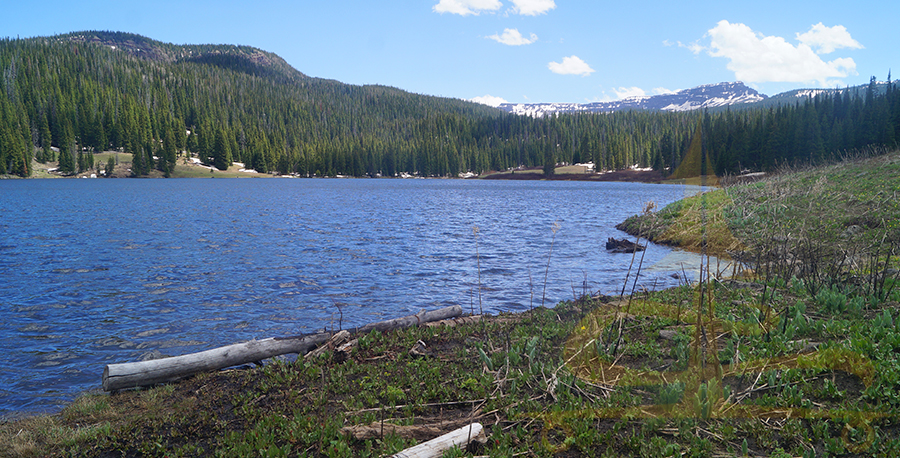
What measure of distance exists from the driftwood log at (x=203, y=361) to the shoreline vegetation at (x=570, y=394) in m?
0.20

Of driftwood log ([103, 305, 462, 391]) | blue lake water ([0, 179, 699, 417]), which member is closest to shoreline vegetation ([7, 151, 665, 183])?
blue lake water ([0, 179, 699, 417])

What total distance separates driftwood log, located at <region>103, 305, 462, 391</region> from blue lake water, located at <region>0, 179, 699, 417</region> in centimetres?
84

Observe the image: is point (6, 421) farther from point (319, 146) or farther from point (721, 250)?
point (319, 146)

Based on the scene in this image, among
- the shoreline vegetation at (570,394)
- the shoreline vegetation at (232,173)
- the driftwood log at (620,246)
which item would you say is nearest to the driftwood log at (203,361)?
the shoreline vegetation at (570,394)

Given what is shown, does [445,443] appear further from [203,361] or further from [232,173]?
[232,173]

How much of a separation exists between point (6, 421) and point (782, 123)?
111 meters

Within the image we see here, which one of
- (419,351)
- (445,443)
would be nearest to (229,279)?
(419,351)

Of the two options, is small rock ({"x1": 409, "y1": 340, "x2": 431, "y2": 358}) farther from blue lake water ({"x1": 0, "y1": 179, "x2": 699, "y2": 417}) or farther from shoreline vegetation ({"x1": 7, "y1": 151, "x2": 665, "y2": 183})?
shoreline vegetation ({"x1": 7, "y1": 151, "x2": 665, "y2": 183})

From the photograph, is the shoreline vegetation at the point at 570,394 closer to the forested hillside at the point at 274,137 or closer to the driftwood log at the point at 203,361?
the driftwood log at the point at 203,361

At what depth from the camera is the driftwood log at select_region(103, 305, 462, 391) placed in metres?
8.58

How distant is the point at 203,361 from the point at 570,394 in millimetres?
6771

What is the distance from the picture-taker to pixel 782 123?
9144 centimetres

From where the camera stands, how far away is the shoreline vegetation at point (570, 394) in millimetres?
5336

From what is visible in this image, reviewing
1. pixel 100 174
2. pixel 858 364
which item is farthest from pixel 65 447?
pixel 100 174
